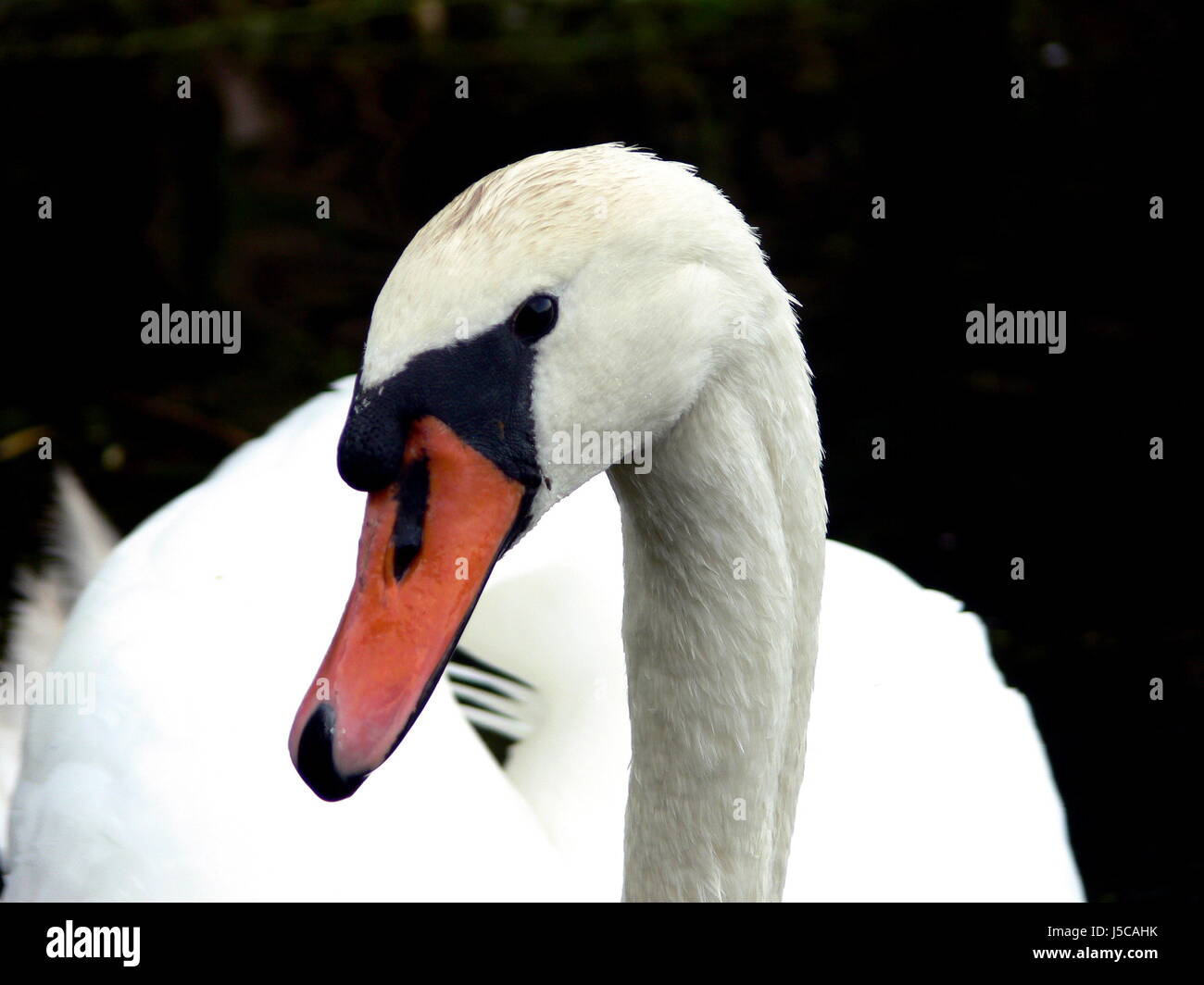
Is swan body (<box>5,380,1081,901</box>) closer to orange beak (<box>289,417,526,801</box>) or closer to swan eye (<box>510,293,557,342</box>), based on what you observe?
orange beak (<box>289,417,526,801</box>)

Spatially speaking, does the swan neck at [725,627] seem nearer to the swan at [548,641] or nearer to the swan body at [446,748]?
the swan at [548,641]

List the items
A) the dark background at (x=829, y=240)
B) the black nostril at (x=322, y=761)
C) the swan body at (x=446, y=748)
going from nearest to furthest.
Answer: the black nostril at (x=322, y=761) < the swan body at (x=446, y=748) < the dark background at (x=829, y=240)

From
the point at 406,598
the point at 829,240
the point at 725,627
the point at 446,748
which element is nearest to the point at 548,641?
the point at 446,748

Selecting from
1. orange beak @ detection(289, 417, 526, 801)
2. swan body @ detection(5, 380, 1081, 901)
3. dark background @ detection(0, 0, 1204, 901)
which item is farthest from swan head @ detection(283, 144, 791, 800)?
dark background @ detection(0, 0, 1204, 901)

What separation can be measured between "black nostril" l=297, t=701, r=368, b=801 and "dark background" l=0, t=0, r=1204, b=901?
98.0 inches

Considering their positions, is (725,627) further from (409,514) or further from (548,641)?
(548,641)

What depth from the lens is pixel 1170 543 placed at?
4.81 m

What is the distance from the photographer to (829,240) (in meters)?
6.33

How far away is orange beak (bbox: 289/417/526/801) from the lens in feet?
6.20

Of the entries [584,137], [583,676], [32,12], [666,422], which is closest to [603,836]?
[583,676]

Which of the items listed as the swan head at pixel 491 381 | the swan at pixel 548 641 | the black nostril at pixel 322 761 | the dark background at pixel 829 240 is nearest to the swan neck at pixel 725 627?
the swan at pixel 548 641

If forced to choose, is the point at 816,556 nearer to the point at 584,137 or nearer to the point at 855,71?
the point at 584,137

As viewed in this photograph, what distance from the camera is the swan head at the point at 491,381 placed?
6.22 ft
